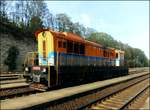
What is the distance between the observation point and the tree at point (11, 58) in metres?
34.0

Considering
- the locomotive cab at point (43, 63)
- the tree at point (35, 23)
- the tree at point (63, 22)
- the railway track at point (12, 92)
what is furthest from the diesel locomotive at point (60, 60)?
the tree at point (63, 22)

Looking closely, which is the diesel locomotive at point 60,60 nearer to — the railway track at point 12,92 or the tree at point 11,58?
the railway track at point 12,92

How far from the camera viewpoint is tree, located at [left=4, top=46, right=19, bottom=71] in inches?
1340

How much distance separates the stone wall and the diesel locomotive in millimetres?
15428

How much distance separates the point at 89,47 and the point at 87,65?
138cm

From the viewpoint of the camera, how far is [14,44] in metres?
36.4

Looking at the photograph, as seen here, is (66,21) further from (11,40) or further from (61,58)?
(61,58)

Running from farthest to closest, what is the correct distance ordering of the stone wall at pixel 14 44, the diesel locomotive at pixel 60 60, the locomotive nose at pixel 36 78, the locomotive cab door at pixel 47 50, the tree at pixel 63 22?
the tree at pixel 63 22, the stone wall at pixel 14 44, the locomotive cab door at pixel 47 50, the diesel locomotive at pixel 60 60, the locomotive nose at pixel 36 78

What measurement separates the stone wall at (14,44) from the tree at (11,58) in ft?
1.35

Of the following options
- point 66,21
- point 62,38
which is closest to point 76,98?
point 62,38

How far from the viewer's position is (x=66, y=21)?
61.8 meters

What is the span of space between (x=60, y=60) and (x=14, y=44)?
21116 mm

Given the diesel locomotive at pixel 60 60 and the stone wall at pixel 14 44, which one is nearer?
the diesel locomotive at pixel 60 60

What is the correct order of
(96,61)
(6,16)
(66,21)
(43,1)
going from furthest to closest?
(66,21) < (43,1) < (6,16) < (96,61)
